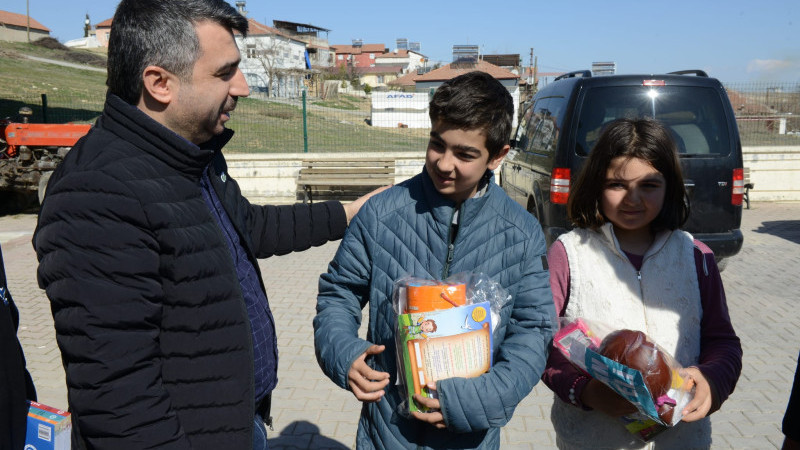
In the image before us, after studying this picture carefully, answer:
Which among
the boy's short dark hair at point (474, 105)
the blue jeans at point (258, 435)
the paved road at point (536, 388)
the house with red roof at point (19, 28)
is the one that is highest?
the house with red roof at point (19, 28)

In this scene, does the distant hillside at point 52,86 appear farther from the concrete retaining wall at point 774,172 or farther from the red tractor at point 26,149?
the concrete retaining wall at point 774,172

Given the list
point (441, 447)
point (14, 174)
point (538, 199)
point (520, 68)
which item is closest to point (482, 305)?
point (441, 447)

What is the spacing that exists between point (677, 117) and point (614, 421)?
14.4ft

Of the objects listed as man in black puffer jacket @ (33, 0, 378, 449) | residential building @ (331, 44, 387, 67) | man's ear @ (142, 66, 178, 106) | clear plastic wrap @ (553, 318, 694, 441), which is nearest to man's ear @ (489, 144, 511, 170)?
clear plastic wrap @ (553, 318, 694, 441)

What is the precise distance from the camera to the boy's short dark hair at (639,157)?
7.17ft

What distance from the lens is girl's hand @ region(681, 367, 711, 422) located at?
6.10 ft

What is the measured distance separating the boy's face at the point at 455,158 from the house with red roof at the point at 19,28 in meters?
78.2

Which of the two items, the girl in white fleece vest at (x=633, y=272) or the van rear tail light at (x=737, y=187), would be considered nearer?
the girl in white fleece vest at (x=633, y=272)

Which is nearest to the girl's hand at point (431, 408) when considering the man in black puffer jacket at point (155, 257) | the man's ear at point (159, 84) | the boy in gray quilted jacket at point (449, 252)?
the boy in gray quilted jacket at point (449, 252)

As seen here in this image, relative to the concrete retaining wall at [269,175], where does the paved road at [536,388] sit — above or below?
below

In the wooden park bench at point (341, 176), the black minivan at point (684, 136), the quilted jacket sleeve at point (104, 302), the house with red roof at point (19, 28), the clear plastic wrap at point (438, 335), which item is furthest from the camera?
the house with red roof at point (19, 28)

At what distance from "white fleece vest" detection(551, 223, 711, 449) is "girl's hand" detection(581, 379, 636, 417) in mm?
180

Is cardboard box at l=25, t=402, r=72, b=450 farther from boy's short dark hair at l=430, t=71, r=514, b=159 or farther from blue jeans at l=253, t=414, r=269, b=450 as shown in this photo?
boy's short dark hair at l=430, t=71, r=514, b=159

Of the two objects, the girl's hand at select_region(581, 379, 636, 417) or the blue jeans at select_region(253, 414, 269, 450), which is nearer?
the girl's hand at select_region(581, 379, 636, 417)
